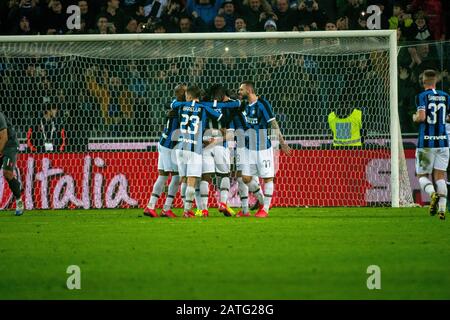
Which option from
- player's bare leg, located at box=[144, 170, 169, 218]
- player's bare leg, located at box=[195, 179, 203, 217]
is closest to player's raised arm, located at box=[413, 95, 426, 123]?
player's bare leg, located at box=[195, 179, 203, 217]

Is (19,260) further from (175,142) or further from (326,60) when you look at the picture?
(326,60)

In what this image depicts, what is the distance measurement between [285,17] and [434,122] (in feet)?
22.3

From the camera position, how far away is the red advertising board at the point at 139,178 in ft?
57.7

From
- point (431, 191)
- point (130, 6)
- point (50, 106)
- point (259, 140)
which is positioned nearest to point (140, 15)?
point (130, 6)

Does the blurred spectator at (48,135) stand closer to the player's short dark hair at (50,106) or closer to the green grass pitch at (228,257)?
the player's short dark hair at (50,106)

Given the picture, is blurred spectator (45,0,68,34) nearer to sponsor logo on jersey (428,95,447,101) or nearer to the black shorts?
the black shorts

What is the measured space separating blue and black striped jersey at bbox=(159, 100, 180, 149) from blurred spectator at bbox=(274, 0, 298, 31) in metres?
5.85

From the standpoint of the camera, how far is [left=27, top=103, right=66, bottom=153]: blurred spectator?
17891 mm

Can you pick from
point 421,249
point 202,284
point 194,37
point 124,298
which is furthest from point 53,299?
point 194,37

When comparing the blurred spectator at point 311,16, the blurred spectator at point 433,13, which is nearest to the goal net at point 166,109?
the blurred spectator at point 311,16

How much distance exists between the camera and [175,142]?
14703 mm

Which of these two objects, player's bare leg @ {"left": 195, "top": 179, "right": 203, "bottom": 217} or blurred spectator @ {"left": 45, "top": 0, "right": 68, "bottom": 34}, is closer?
player's bare leg @ {"left": 195, "top": 179, "right": 203, "bottom": 217}

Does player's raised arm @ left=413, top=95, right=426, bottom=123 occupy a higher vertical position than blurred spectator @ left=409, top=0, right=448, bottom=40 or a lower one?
lower
